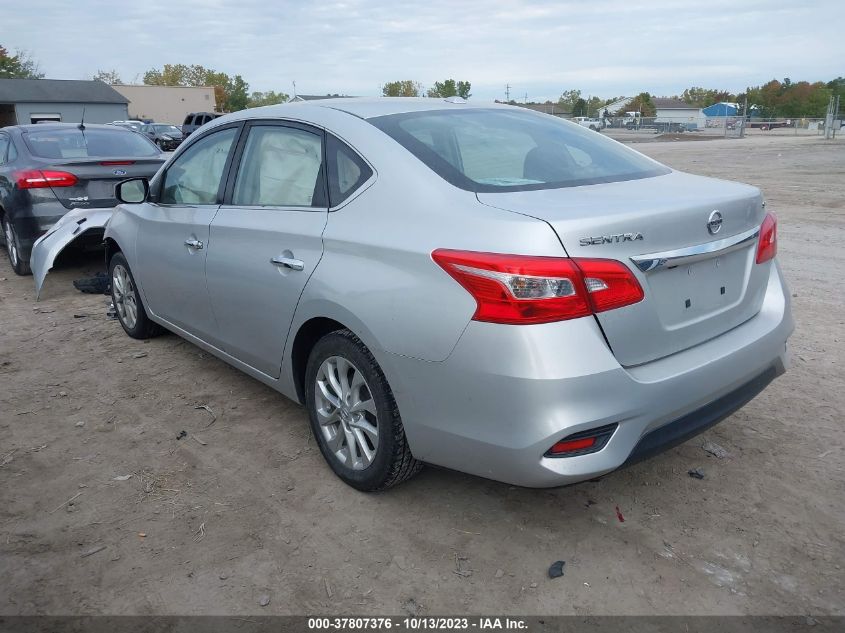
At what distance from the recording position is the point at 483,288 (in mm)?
2365

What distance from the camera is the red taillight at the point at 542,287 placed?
2.30 meters

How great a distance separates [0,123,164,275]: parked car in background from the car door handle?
481 centimetres

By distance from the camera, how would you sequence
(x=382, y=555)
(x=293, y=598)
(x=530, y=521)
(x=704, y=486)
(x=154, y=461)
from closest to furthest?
1. (x=293, y=598)
2. (x=382, y=555)
3. (x=530, y=521)
4. (x=704, y=486)
5. (x=154, y=461)

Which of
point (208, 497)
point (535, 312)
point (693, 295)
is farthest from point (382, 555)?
point (693, 295)

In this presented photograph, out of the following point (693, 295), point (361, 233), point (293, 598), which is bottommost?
point (293, 598)

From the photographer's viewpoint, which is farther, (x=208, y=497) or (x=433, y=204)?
(x=208, y=497)

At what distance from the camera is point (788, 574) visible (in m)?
2.55

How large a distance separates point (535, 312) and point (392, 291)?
0.61 m

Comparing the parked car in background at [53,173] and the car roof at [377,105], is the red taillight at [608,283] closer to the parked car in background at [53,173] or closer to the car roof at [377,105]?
the car roof at [377,105]

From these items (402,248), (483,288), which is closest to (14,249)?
(402,248)

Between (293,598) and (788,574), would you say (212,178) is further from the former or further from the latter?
(788,574)

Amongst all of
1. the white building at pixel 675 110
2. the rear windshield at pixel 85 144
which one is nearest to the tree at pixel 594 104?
the white building at pixel 675 110

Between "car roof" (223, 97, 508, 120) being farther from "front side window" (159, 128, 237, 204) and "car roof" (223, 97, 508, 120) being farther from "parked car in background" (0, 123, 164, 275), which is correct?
"parked car in background" (0, 123, 164, 275)

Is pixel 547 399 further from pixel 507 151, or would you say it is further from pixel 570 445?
pixel 507 151
